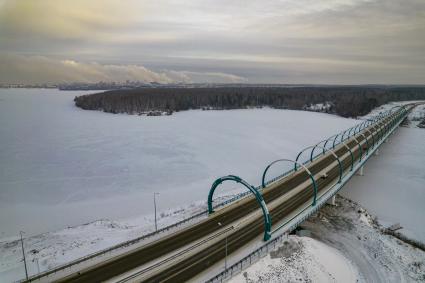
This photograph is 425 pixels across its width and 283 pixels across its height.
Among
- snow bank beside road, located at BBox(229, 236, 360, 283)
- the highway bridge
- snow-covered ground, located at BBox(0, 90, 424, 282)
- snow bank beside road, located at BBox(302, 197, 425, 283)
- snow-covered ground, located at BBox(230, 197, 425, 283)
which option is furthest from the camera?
snow-covered ground, located at BBox(0, 90, 424, 282)

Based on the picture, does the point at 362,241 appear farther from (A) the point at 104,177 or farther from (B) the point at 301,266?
(A) the point at 104,177

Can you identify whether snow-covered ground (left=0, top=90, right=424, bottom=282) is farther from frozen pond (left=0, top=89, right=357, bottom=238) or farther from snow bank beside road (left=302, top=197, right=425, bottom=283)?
snow bank beside road (left=302, top=197, right=425, bottom=283)

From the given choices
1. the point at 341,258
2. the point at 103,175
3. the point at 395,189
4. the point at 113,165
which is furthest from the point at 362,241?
the point at 113,165

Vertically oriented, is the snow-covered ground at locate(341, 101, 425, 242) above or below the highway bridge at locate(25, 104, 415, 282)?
below

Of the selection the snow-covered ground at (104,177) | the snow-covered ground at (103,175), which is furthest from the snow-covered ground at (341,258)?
the snow-covered ground at (103,175)

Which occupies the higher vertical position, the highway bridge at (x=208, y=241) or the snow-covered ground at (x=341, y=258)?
the highway bridge at (x=208, y=241)

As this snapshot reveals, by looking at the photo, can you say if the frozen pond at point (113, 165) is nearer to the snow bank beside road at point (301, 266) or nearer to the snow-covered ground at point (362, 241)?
the snow-covered ground at point (362, 241)

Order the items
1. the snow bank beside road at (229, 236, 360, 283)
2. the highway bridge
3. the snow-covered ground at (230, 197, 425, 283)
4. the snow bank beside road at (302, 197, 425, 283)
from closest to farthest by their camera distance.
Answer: the highway bridge, the snow bank beside road at (229, 236, 360, 283), the snow-covered ground at (230, 197, 425, 283), the snow bank beside road at (302, 197, 425, 283)

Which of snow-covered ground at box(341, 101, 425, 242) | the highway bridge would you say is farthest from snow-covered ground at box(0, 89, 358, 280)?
snow-covered ground at box(341, 101, 425, 242)

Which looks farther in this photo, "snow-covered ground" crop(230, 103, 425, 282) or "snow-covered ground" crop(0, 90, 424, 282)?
"snow-covered ground" crop(0, 90, 424, 282)
